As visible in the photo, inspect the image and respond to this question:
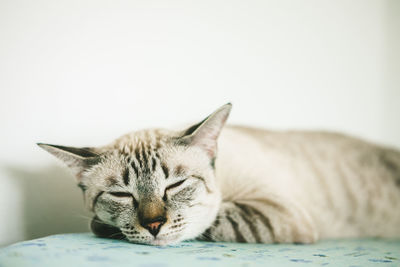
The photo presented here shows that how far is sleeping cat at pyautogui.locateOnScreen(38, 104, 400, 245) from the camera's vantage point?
1.43 metres

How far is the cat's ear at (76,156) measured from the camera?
147 cm

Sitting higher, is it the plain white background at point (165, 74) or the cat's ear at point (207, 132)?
the plain white background at point (165, 74)

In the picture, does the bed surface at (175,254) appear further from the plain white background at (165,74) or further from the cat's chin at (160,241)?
the plain white background at (165,74)

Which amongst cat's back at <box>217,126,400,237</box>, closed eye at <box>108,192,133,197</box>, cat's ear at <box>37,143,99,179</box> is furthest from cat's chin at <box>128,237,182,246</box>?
cat's back at <box>217,126,400,237</box>

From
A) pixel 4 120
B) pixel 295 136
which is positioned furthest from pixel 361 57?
pixel 4 120

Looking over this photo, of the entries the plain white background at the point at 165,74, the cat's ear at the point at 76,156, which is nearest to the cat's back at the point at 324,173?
the plain white background at the point at 165,74

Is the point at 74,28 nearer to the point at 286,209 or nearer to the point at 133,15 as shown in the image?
the point at 133,15

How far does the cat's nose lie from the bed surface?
0.07 m

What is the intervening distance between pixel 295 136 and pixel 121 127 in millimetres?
1384

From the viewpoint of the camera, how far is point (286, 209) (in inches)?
68.2

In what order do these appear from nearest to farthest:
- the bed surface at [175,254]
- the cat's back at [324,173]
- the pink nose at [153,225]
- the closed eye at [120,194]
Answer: the bed surface at [175,254] → the pink nose at [153,225] → the closed eye at [120,194] → the cat's back at [324,173]

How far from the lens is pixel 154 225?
133 centimetres

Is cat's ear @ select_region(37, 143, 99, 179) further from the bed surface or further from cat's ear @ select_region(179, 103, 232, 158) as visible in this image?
cat's ear @ select_region(179, 103, 232, 158)

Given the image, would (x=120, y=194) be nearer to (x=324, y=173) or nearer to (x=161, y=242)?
(x=161, y=242)
